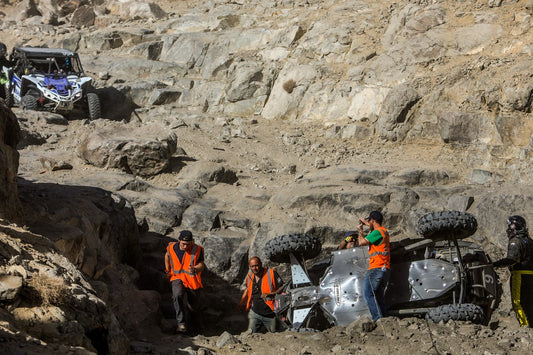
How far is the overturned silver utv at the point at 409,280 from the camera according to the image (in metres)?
6.27

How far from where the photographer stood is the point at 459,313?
5.92 metres

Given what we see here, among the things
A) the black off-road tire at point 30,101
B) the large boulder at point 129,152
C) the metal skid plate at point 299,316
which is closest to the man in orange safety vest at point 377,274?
the metal skid plate at point 299,316

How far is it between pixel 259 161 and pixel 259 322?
6.06 metres

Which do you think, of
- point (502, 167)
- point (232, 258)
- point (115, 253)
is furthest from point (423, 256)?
point (502, 167)

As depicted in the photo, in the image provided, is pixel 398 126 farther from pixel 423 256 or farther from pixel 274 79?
pixel 423 256

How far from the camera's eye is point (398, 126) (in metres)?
12.9

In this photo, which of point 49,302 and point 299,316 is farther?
point 299,316

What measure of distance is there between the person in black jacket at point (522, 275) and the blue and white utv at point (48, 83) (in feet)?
35.6

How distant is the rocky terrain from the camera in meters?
5.63

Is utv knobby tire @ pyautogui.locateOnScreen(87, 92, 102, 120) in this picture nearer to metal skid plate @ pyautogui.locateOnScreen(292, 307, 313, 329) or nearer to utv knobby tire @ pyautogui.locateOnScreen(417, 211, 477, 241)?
metal skid plate @ pyautogui.locateOnScreen(292, 307, 313, 329)

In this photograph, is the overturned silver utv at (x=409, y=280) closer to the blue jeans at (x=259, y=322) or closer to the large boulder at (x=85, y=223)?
the blue jeans at (x=259, y=322)

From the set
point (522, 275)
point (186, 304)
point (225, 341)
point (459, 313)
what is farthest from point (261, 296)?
point (522, 275)

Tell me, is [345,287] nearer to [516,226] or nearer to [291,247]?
[291,247]

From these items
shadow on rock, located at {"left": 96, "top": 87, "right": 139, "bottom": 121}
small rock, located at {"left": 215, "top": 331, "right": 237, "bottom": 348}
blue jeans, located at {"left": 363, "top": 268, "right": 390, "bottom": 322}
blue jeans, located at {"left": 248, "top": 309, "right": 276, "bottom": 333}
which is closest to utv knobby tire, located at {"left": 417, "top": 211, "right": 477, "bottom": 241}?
blue jeans, located at {"left": 363, "top": 268, "right": 390, "bottom": 322}
